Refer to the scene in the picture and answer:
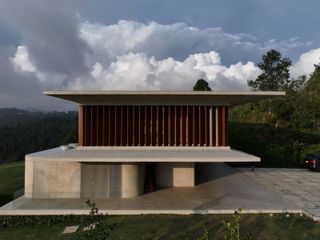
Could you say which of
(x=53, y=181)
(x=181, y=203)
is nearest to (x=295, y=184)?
(x=181, y=203)

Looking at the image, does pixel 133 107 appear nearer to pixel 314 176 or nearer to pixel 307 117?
pixel 314 176

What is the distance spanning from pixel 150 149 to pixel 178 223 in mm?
3985

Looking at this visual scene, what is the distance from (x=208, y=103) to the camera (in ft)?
44.3

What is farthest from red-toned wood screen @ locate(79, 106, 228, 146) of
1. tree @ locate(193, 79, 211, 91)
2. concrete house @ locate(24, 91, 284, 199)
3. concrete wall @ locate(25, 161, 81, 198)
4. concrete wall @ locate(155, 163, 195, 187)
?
tree @ locate(193, 79, 211, 91)

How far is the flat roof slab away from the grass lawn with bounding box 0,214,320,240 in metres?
2.18

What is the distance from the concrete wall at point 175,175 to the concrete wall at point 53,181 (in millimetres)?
4285

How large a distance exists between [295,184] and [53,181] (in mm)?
12823

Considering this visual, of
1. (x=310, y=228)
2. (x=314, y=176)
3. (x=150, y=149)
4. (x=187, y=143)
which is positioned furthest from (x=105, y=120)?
(x=314, y=176)

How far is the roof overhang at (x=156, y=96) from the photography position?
11.9 meters

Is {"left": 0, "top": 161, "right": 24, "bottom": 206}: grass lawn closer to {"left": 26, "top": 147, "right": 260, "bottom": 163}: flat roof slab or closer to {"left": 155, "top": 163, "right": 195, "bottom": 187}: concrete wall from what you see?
{"left": 26, "top": 147, "right": 260, "bottom": 163}: flat roof slab

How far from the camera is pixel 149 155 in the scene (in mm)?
11914

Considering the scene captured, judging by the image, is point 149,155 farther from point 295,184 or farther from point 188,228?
point 295,184

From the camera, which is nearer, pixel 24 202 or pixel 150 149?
pixel 24 202

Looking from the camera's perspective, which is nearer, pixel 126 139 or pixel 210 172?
pixel 126 139
